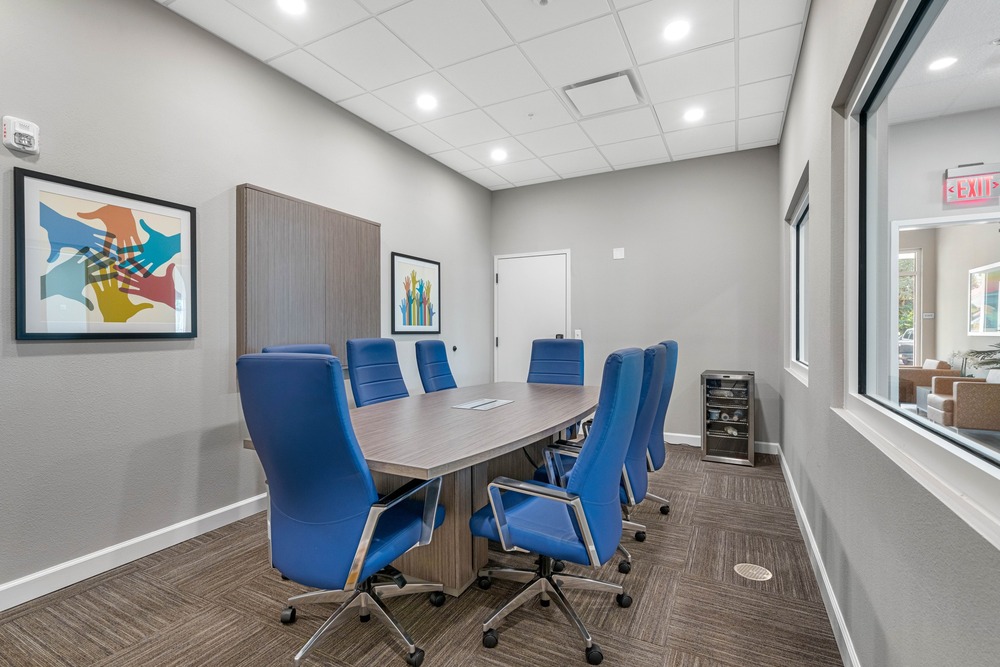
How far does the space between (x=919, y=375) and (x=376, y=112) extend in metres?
3.79

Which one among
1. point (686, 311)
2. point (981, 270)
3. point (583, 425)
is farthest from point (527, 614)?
point (686, 311)

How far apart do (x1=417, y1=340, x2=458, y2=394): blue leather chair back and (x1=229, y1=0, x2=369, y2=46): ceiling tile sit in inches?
82.5

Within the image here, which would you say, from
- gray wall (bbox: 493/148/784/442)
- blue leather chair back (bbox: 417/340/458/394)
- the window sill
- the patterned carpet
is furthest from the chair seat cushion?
gray wall (bbox: 493/148/784/442)

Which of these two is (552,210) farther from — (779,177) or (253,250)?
(253,250)

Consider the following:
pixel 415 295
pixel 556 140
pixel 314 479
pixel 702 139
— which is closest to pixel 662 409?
pixel 314 479

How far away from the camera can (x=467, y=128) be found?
13.2 feet

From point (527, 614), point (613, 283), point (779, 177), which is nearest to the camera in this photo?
point (527, 614)

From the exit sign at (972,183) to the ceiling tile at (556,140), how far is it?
321 cm

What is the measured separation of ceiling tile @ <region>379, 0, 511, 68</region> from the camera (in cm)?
254

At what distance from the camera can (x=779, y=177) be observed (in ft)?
14.1

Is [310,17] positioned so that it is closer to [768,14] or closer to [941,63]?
[768,14]

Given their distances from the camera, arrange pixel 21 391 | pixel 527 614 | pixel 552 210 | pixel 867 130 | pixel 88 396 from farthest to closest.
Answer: pixel 552 210 → pixel 88 396 → pixel 21 391 → pixel 527 614 → pixel 867 130

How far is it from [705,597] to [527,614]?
0.80m

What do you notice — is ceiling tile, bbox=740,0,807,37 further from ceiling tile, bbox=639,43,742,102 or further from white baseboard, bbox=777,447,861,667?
white baseboard, bbox=777,447,861,667
